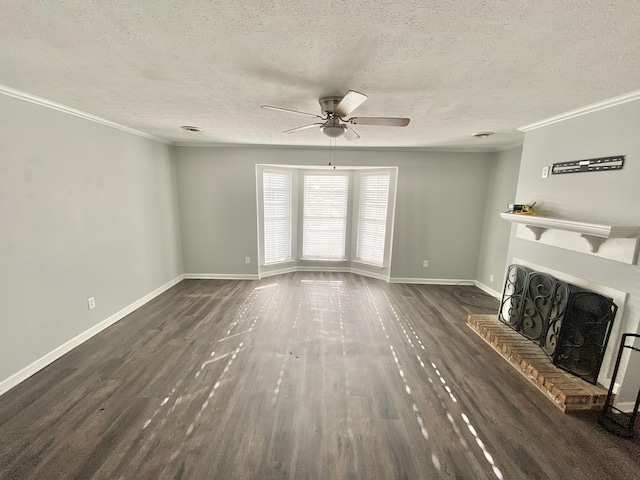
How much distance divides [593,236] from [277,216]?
4232mm

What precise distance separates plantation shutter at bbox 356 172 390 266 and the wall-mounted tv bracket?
246 cm

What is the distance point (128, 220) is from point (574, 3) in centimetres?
433

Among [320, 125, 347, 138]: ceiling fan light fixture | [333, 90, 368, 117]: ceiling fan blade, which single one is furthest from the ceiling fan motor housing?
[333, 90, 368, 117]: ceiling fan blade

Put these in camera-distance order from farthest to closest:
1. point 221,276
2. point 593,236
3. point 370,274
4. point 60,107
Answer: point 370,274
point 221,276
point 60,107
point 593,236

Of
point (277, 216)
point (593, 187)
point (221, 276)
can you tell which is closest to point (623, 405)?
point (593, 187)

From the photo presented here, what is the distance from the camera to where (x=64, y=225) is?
8.22 ft

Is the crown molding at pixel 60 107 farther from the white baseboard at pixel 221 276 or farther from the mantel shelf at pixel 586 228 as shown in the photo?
the mantel shelf at pixel 586 228

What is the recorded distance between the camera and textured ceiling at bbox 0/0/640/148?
3.59ft

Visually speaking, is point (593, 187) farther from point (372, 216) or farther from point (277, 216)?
point (277, 216)

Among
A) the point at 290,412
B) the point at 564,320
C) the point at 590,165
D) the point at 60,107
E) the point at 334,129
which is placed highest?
the point at 60,107

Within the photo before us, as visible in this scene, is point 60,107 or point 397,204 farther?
point 397,204

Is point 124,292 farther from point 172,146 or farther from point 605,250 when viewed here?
Answer: point 605,250

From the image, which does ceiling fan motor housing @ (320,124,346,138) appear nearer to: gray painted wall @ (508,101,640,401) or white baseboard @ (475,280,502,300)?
gray painted wall @ (508,101,640,401)

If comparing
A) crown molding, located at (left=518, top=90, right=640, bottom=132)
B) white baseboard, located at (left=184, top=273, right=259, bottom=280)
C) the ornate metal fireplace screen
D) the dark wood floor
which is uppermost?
crown molding, located at (left=518, top=90, right=640, bottom=132)
